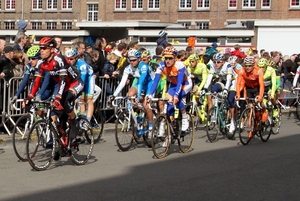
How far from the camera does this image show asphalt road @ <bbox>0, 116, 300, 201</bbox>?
9.18 m

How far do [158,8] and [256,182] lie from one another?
5992 centimetres

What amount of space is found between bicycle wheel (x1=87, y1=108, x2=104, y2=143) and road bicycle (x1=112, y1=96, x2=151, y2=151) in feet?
4.96

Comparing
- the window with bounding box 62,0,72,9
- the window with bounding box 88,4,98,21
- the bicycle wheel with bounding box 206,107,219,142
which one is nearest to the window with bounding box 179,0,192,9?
the window with bounding box 88,4,98,21

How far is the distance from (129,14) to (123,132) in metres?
58.2

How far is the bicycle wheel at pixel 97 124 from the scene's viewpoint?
584 inches

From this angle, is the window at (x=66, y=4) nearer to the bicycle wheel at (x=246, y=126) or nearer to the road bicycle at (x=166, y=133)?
the bicycle wheel at (x=246, y=126)

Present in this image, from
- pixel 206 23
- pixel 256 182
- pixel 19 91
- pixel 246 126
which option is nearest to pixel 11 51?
pixel 19 91

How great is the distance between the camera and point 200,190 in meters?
9.55

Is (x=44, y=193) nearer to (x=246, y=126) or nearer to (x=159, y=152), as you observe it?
(x=159, y=152)

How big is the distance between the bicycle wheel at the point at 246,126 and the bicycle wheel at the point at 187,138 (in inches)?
60.7

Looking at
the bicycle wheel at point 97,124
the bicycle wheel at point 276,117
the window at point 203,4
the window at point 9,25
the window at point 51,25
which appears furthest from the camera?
the window at point 9,25

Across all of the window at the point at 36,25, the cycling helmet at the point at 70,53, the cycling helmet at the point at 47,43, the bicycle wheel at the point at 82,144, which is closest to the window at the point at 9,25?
the window at the point at 36,25

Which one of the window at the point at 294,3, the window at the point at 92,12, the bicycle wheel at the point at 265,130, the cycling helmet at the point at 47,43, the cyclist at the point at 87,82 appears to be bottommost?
the bicycle wheel at the point at 265,130

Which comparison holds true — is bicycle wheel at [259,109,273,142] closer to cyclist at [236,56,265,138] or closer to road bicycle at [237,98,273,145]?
road bicycle at [237,98,273,145]
